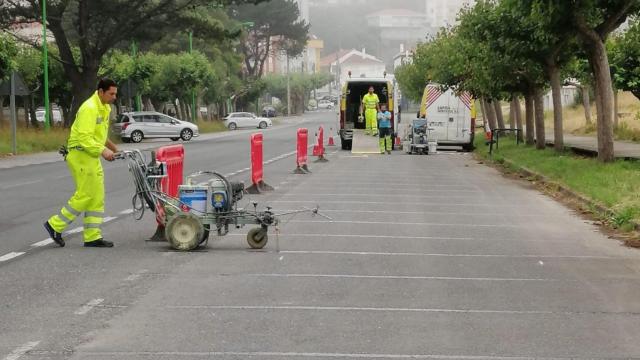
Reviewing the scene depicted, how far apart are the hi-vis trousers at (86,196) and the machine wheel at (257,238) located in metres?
1.67

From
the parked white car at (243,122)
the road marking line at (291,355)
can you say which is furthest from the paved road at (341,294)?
Answer: the parked white car at (243,122)

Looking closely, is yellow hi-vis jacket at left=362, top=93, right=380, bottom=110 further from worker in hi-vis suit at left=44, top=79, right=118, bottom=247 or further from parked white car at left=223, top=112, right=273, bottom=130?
parked white car at left=223, top=112, right=273, bottom=130

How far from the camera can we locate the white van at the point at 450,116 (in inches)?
1608

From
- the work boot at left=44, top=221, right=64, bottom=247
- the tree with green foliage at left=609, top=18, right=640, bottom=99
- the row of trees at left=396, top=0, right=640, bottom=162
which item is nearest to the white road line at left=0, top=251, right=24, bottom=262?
the work boot at left=44, top=221, right=64, bottom=247

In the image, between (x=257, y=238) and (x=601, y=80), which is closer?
(x=257, y=238)

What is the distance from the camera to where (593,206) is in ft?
53.5

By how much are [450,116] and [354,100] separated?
3.74 metres

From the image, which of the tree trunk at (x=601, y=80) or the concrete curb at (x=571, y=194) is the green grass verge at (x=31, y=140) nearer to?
the concrete curb at (x=571, y=194)

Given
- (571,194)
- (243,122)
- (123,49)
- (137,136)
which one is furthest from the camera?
(243,122)

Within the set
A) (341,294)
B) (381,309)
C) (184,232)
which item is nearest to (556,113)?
(184,232)

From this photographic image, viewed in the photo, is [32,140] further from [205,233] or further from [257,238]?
[257,238]

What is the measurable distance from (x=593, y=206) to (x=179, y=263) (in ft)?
26.2

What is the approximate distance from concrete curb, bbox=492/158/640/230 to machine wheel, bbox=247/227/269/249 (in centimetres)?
492

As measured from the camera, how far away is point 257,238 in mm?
11562
